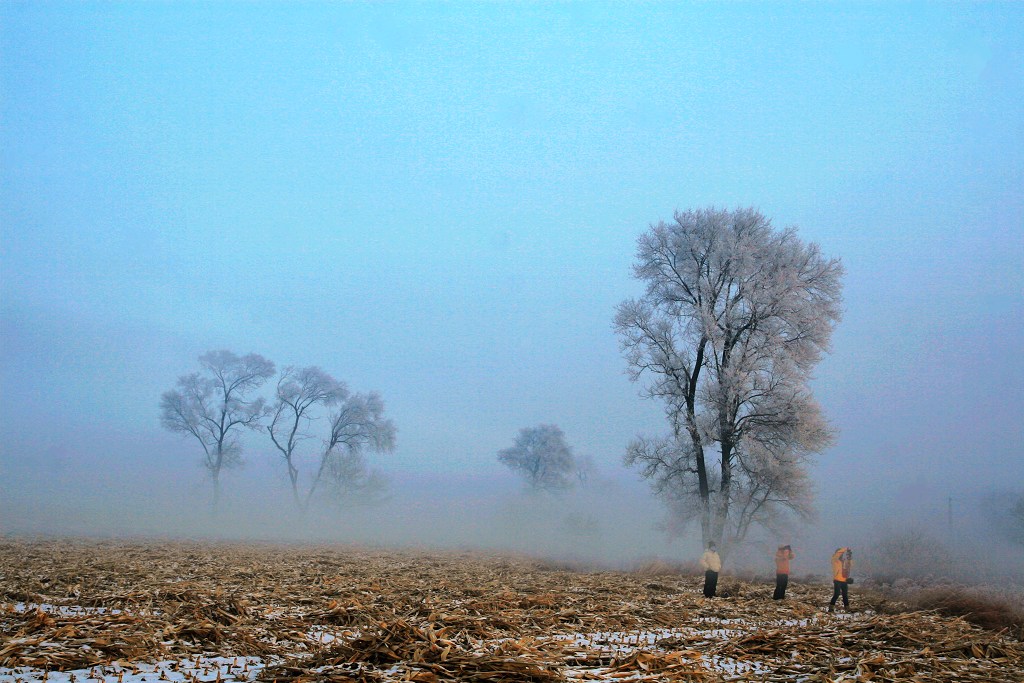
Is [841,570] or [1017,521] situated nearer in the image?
[841,570]

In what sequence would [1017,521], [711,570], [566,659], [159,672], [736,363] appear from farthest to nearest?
1. [1017,521]
2. [736,363]
3. [711,570]
4. [566,659]
5. [159,672]

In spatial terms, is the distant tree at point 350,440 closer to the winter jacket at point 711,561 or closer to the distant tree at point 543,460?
the distant tree at point 543,460

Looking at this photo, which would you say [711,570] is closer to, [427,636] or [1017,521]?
[427,636]

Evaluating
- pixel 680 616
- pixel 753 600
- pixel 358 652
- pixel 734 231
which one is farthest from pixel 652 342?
pixel 358 652

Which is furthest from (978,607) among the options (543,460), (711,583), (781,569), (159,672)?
(543,460)

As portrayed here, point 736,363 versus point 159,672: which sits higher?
point 736,363

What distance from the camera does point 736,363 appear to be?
2239cm

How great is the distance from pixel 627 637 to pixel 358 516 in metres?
48.2

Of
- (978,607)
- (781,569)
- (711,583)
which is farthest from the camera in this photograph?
(711,583)

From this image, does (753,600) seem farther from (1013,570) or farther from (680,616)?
(1013,570)

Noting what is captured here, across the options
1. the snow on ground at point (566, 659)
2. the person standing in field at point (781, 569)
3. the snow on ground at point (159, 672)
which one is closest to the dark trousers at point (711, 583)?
the person standing in field at point (781, 569)

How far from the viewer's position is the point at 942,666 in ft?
22.1

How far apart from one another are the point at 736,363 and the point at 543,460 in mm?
36071

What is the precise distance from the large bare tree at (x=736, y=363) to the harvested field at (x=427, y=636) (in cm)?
888
